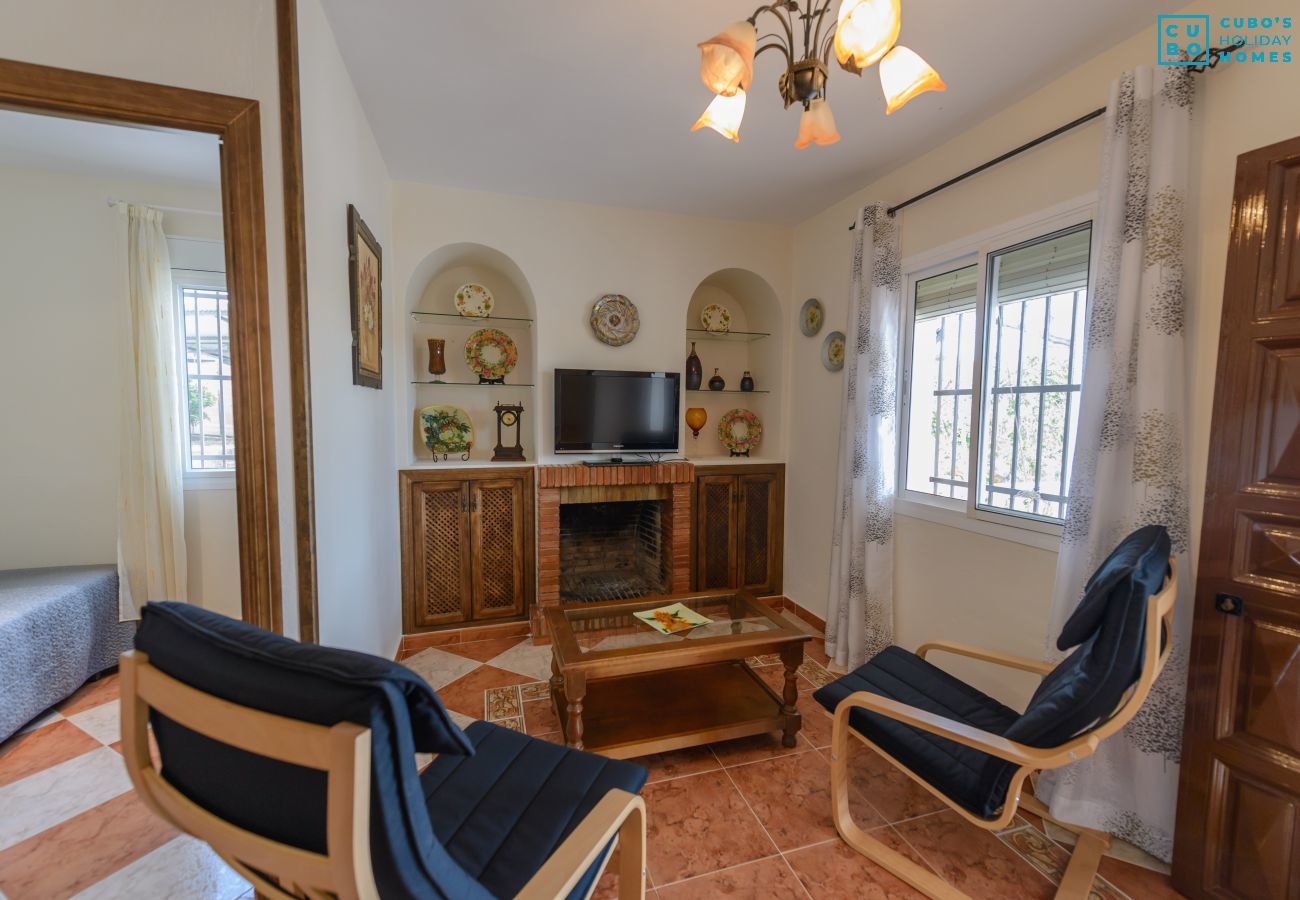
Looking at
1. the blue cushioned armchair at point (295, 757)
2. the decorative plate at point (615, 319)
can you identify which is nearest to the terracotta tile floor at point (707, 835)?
the blue cushioned armchair at point (295, 757)

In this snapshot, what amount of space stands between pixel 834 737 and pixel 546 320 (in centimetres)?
262

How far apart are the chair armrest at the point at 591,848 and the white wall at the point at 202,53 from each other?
1028mm

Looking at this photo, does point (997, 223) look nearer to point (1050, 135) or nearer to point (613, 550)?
point (1050, 135)

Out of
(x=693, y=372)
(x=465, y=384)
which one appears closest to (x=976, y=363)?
(x=693, y=372)

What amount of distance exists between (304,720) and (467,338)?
118 inches

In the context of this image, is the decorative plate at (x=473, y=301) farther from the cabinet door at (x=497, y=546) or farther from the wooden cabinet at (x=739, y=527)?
the wooden cabinet at (x=739, y=527)

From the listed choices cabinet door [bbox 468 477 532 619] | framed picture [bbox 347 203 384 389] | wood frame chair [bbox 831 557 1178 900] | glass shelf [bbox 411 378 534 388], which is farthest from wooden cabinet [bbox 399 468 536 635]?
wood frame chair [bbox 831 557 1178 900]

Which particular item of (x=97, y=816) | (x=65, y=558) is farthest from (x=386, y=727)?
(x=65, y=558)

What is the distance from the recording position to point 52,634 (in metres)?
2.14

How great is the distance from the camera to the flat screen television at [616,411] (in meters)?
3.12

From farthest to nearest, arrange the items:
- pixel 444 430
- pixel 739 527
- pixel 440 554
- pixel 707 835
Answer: pixel 739 527 < pixel 444 430 < pixel 440 554 < pixel 707 835

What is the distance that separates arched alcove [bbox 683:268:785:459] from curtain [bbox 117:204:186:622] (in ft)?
9.63

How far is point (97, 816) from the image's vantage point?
165 cm

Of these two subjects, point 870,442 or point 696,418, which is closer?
point 870,442
